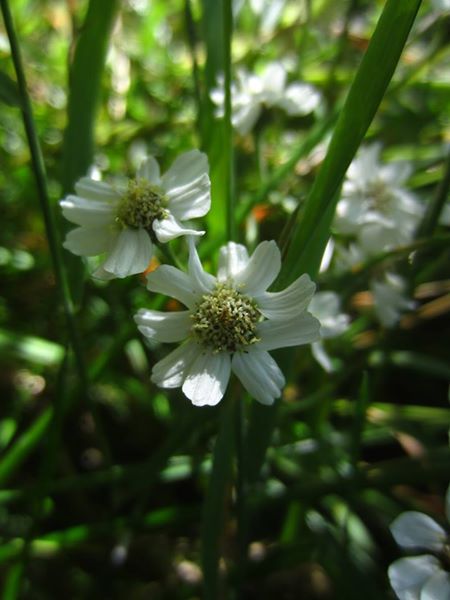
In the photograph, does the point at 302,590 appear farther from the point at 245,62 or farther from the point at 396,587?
the point at 245,62

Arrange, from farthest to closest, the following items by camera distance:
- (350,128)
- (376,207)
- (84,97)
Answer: (376,207) → (84,97) → (350,128)

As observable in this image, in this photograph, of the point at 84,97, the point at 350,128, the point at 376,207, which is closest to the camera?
the point at 350,128

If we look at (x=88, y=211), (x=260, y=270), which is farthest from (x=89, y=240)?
(x=260, y=270)

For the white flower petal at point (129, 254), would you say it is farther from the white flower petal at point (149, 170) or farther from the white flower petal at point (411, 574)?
the white flower petal at point (411, 574)

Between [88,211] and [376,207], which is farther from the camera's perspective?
[376,207]

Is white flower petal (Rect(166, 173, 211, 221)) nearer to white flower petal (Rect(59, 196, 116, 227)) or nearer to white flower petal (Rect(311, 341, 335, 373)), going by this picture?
white flower petal (Rect(59, 196, 116, 227))

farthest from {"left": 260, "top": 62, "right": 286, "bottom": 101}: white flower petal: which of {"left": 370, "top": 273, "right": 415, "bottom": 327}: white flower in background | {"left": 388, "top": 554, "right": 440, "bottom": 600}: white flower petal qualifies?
{"left": 388, "top": 554, "right": 440, "bottom": 600}: white flower petal

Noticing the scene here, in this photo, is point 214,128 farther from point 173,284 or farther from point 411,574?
point 411,574

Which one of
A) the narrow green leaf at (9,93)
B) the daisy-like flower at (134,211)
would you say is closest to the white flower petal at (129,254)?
the daisy-like flower at (134,211)
